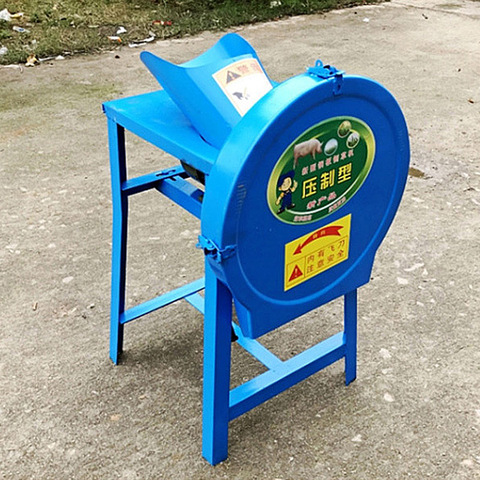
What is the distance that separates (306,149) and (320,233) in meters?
0.27

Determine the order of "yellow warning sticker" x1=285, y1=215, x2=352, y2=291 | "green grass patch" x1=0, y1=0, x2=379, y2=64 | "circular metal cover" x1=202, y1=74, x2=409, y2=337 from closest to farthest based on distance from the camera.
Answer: "circular metal cover" x1=202, y1=74, x2=409, y2=337 → "yellow warning sticker" x1=285, y1=215, x2=352, y2=291 → "green grass patch" x1=0, y1=0, x2=379, y2=64

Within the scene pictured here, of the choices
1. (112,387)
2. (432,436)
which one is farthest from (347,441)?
(112,387)

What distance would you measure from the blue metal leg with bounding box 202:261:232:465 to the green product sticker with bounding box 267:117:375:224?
266mm

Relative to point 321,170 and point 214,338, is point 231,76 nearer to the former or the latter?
point 321,170

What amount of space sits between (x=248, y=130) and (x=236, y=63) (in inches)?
16.0

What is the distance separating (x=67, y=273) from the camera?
2805 millimetres

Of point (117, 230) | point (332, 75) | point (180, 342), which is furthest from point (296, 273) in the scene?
point (180, 342)

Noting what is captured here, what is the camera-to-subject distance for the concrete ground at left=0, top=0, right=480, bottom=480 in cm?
194

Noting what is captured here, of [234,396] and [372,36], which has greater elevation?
[372,36]

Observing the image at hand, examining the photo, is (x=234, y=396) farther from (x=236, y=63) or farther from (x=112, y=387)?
(x=236, y=63)

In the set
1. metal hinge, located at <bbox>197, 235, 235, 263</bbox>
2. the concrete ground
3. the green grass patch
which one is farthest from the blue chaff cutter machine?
the green grass patch

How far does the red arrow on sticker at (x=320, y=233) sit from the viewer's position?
1.65 m

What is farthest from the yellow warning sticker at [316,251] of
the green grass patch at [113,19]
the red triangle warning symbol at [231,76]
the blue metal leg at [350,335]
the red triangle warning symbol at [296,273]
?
the green grass patch at [113,19]

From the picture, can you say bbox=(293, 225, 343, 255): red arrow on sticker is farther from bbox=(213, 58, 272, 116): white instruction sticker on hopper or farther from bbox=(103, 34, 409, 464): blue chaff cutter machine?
bbox=(213, 58, 272, 116): white instruction sticker on hopper
